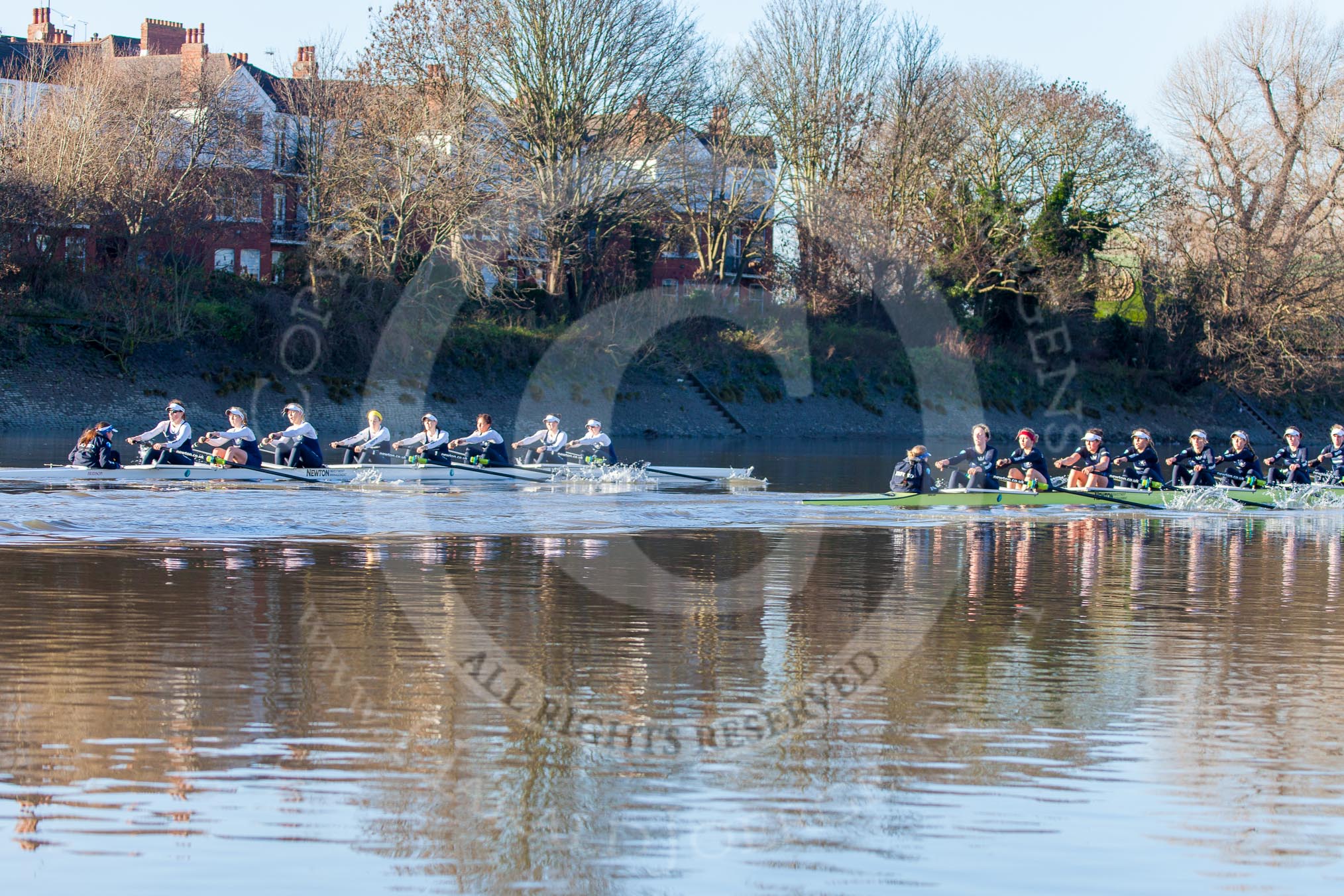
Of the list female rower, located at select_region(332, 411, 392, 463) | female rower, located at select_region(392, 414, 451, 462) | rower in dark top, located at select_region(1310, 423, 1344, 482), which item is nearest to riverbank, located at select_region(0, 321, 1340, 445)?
female rower, located at select_region(332, 411, 392, 463)

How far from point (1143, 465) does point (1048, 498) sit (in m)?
2.12

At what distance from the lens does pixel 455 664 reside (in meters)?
8.14

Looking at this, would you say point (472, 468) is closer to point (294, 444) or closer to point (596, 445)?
point (596, 445)

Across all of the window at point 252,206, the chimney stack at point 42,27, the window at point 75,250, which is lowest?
the window at point 75,250

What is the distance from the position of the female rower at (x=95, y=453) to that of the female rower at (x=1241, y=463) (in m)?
16.0

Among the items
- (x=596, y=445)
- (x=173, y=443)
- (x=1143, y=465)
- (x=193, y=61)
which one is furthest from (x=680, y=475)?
(x=193, y=61)

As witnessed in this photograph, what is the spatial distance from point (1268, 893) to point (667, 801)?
7.21 ft

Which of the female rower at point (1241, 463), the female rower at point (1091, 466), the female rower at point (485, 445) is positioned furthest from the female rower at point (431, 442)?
the female rower at point (1241, 463)

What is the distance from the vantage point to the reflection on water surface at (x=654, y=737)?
17.1 feet

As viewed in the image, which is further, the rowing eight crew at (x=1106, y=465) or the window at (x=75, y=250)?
the window at (x=75, y=250)

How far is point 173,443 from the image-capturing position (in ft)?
65.8

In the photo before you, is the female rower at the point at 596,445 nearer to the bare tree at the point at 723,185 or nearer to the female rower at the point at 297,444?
the female rower at the point at 297,444

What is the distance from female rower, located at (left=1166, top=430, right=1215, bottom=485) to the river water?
27.7 feet

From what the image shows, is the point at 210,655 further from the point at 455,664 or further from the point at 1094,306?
the point at 1094,306
